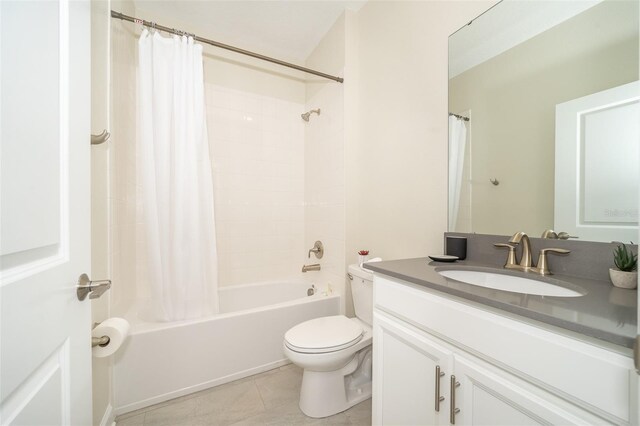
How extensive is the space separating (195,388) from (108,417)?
40cm

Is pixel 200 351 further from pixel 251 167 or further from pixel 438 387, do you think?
pixel 251 167

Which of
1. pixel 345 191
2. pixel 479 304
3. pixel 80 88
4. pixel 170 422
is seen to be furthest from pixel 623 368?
pixel 170 422

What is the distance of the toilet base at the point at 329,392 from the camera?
1.35 meters

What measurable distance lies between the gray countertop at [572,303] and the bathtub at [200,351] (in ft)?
3.62

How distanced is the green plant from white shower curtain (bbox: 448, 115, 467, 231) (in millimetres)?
569

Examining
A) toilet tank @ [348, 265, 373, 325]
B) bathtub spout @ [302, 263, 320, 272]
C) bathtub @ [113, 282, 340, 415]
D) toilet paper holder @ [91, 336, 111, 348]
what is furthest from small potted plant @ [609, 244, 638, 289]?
bathtub spout @ [302, 263, 320, 272]

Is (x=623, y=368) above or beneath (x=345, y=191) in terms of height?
beneath

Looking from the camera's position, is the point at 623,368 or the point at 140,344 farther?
the point at 140,344

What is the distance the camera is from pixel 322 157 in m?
2.28

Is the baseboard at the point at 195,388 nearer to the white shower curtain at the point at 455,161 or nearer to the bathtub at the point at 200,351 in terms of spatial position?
the bathtub at the point at 200,351

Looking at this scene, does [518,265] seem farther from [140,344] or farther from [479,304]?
[140,344]

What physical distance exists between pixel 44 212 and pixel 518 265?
1405 mm

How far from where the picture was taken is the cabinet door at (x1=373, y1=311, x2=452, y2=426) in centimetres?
80

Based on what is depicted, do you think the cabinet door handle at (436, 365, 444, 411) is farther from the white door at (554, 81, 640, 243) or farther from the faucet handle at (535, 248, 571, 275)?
the white door at (554, 81, 640, 243)
